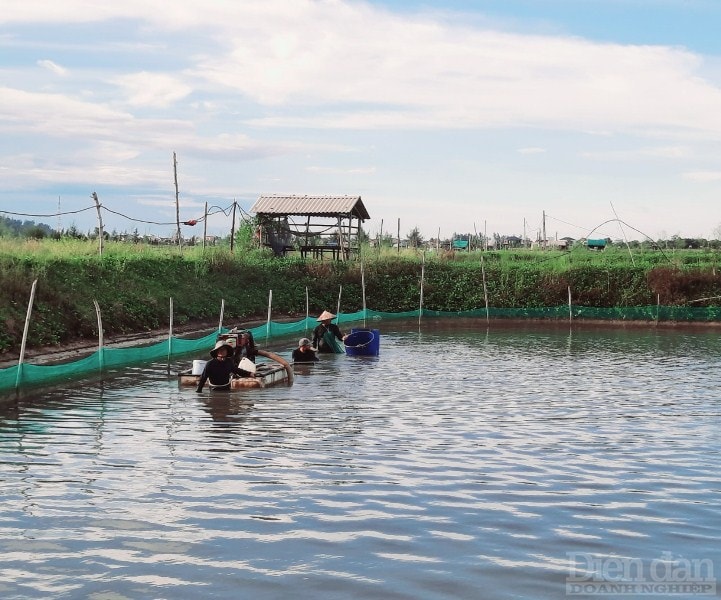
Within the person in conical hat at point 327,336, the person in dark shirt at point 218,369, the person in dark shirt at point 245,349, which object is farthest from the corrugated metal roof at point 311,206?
the person in dark shirt at point 218,369

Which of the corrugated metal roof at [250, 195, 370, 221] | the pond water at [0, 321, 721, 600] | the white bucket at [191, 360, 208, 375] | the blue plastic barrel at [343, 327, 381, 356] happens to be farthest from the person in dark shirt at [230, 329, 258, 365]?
the corrugated metal roof at [250, 195, 370, 221]

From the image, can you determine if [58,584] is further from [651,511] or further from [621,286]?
[621,286]

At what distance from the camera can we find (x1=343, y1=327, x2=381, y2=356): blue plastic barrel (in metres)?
28.0

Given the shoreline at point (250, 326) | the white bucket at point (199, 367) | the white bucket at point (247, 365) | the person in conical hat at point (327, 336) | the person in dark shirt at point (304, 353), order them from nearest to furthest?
the white bucket at point (199, 367), the white bucket at point (247, 365), the shoreline at point (250, 326), the person in dark shirt at point (304, 353), the person in conical hat at point (327, 336)

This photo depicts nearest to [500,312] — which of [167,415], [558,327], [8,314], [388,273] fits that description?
[558,327]

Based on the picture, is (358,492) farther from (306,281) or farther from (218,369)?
(306,281)

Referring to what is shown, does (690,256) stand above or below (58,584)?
above

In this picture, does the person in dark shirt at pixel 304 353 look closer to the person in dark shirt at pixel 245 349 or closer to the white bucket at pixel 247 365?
the person in dark shirt at pixel 245 349

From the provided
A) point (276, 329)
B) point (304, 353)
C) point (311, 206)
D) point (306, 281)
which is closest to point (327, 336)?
point (304, 353)

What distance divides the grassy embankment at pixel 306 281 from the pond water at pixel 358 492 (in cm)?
933

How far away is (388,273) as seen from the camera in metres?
49.0

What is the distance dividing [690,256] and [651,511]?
148ft

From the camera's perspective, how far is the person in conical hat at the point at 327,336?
91.8ft

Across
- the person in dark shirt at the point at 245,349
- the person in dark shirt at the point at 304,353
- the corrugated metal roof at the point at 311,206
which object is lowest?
the person in dark shirt at the point at 304,353
